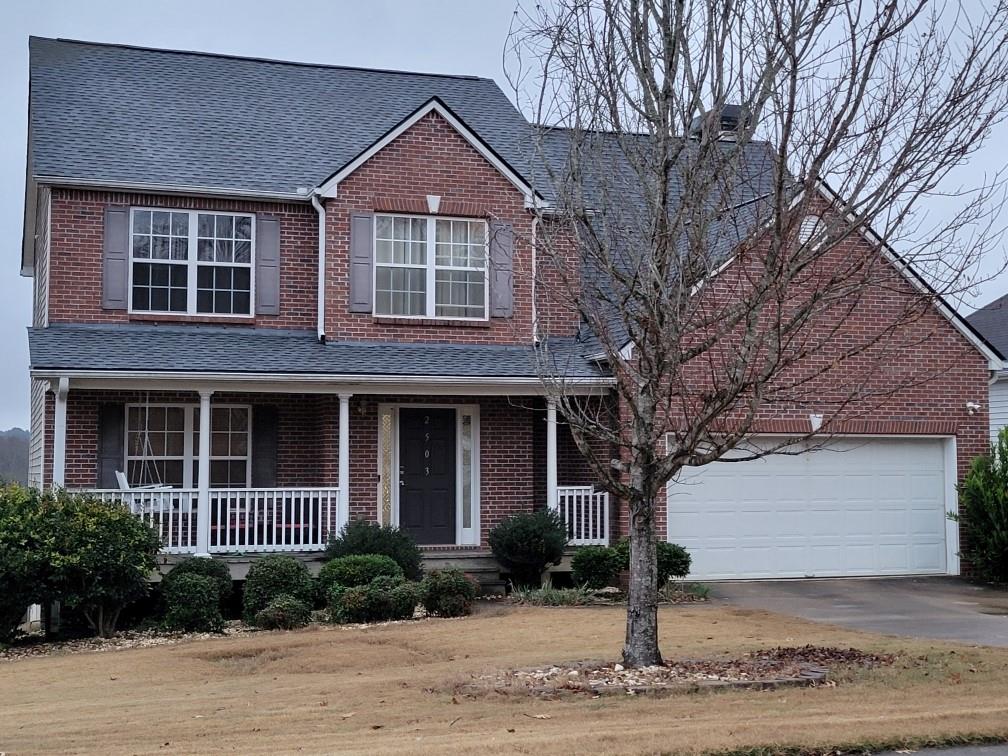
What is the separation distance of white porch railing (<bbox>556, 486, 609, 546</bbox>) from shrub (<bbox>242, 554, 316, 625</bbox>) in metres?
4.12

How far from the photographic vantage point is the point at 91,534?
13.5 metres

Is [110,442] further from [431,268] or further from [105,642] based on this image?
[431,268]

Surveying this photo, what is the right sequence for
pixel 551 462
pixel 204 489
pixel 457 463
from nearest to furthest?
1. pixel 204 489
2. pixel 551 462
3. pixel 457 463

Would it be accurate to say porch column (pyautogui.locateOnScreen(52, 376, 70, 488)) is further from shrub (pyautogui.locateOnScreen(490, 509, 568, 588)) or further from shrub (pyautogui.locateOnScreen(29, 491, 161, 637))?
shrub (pyautogui.locateOnScreen(490, 509, 568, 588))

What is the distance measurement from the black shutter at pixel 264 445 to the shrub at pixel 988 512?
1037cm

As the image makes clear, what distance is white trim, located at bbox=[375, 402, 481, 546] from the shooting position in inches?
698

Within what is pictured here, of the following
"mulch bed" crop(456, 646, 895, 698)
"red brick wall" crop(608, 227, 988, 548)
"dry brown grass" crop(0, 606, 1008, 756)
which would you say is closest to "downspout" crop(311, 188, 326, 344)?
"red brick wall" crop(608, 227, 988, 548)

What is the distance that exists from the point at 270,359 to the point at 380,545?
9.93 ft

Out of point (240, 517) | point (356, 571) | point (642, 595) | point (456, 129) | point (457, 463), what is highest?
point (456, 129)

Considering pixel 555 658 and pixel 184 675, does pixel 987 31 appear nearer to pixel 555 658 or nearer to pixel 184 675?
pixel 555 658

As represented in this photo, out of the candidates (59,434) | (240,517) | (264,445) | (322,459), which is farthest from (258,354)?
(59,434)

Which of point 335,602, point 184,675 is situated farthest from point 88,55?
point 184,675

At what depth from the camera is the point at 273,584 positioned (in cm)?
1458

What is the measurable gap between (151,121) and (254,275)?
11.1 feet
